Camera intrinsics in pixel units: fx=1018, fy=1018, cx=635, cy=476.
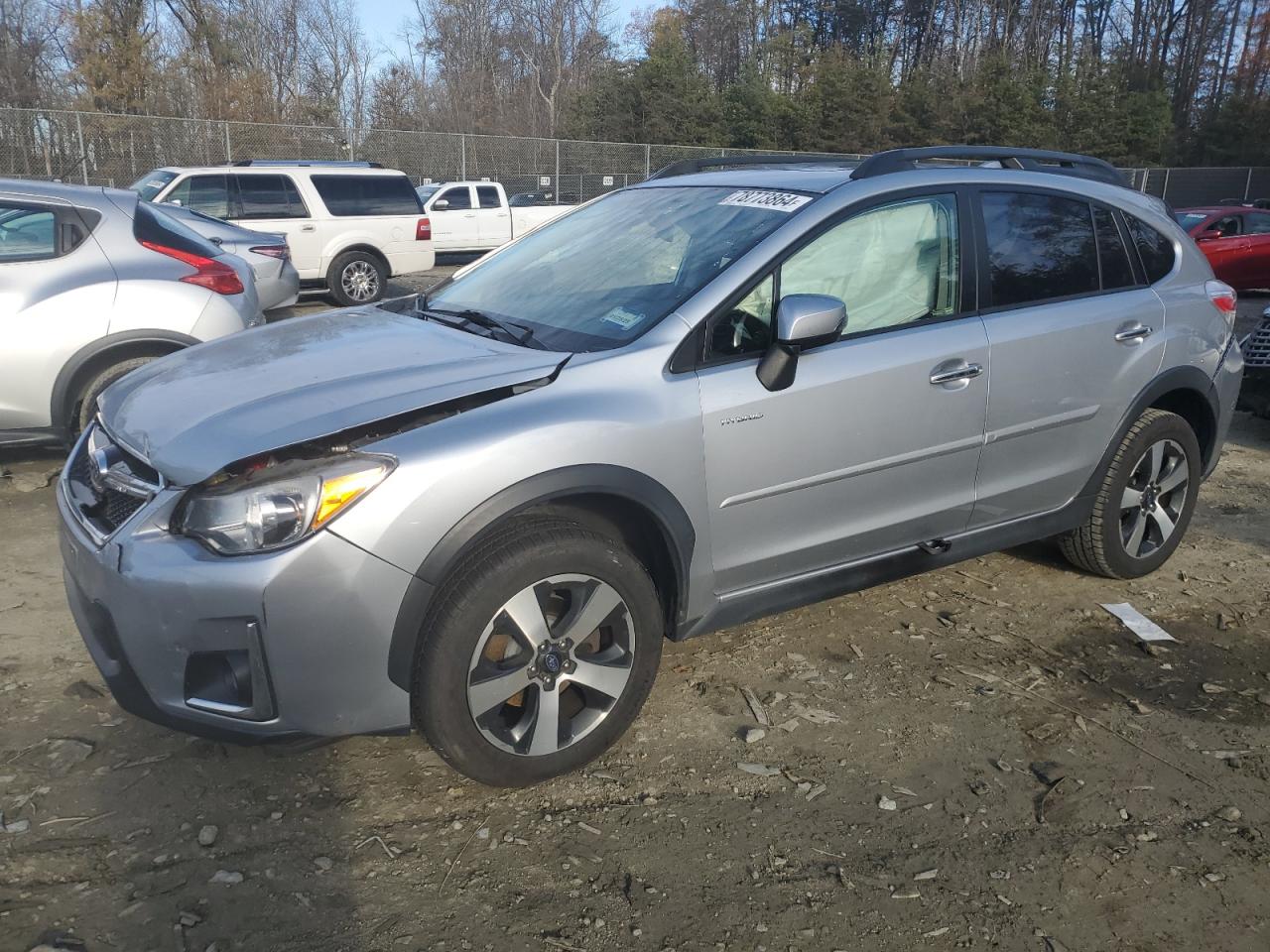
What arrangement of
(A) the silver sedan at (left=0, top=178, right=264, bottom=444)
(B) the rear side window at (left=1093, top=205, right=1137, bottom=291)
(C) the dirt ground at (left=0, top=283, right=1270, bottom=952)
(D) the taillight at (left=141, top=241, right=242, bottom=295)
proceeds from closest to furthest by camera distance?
(C) the dirt ground at (left=0, top=283, right=1270, bottom=952)
(B) the rear side window at (left=1093, top=205, right=1137, bottom=291)
(A) the silver sedan at (left=0, top=178, right=264, bottom=444)
(D) the taillight at (left=141, top=241, right=242, bottom=295)

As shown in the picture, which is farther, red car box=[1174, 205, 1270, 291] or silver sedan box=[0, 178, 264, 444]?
red car box=[1174, 205, 1270, 291]

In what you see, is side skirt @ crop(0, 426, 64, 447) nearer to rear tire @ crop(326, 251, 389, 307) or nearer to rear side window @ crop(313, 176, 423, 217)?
rear tire @ crop(326, 251, 389, 307)

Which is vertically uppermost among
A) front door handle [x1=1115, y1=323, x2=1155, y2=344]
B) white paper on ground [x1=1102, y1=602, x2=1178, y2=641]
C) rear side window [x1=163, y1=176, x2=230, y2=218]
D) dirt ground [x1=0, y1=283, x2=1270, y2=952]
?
rear side window [x1=163, y1=176, x2=230, y2=218]

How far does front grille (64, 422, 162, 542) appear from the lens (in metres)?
2.77

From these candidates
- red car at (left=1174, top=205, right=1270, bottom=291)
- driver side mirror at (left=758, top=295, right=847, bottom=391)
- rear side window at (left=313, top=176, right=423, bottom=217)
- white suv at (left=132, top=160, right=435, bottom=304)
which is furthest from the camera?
red car at (left=1174, top=205, right=1270, bottom=291)

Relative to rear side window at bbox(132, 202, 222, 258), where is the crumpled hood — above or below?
below

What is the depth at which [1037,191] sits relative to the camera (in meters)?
4.06

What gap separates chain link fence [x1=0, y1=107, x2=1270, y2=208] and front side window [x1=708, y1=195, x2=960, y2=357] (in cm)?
1538

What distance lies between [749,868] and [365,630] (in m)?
1.18

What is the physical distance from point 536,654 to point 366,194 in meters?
12.6

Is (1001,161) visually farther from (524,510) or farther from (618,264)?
(524,510)

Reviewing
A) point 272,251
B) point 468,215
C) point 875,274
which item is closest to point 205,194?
point 272,251

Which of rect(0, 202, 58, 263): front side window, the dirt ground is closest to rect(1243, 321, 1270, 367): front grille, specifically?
the dirt ground

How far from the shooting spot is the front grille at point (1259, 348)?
7.29 m
